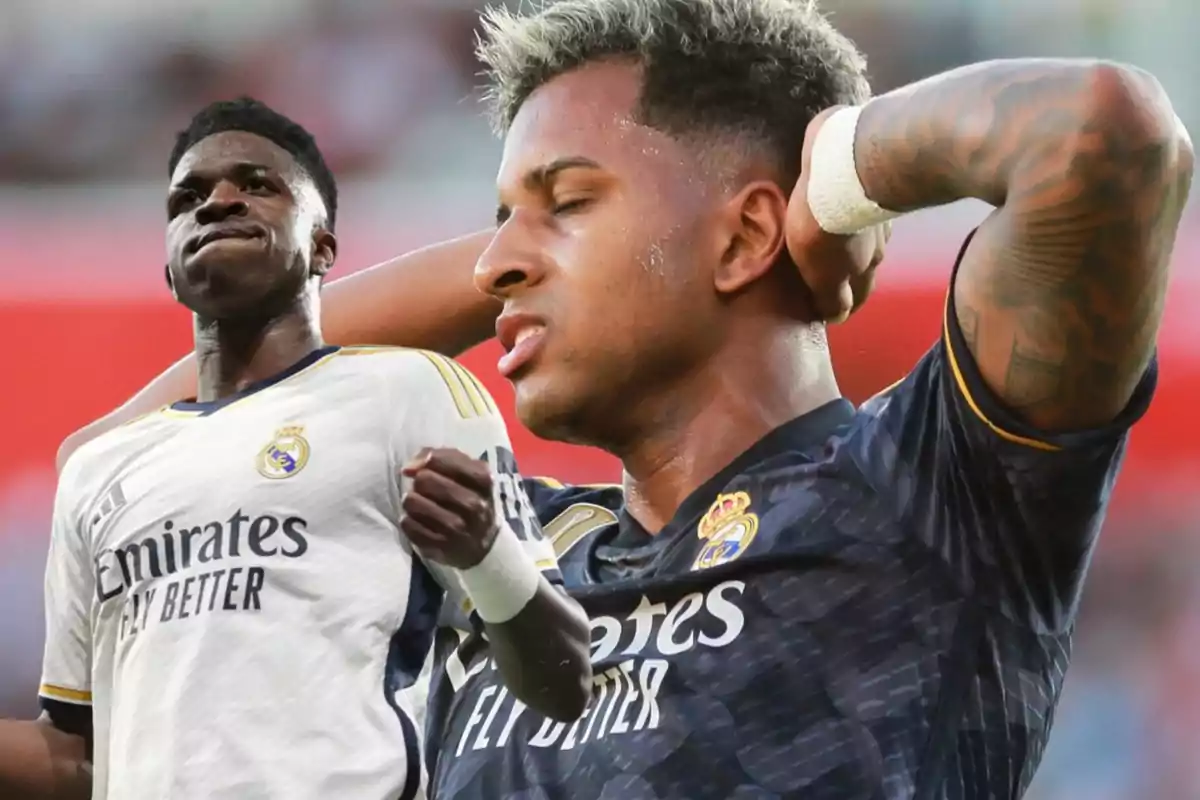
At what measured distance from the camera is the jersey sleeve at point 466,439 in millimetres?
1309

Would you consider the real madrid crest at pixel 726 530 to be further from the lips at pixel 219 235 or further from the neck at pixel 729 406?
the lips at pixel 219 235

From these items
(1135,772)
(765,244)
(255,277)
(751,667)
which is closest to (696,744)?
(751,667)

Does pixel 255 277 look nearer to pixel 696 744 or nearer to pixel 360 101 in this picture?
pixel 696 744

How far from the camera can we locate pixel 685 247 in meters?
1.32

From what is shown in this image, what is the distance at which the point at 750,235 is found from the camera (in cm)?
134

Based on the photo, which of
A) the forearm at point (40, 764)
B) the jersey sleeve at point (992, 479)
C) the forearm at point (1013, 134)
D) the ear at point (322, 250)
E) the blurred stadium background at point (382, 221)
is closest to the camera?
the forearm at point (1013, 134)

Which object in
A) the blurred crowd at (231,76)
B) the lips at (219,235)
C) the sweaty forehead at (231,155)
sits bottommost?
the lips at (219,235)

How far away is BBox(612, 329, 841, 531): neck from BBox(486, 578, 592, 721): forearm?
23 centimetres

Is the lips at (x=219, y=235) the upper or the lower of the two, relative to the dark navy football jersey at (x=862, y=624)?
upper

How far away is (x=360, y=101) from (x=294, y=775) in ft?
10.2

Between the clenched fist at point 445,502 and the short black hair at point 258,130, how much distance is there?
61cm

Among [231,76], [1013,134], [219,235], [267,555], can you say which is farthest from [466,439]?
[231,76]

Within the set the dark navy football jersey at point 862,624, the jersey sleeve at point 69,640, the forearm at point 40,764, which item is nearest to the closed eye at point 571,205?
the dark navy football jersey at point 862,624

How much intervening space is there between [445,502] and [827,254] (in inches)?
14.4
